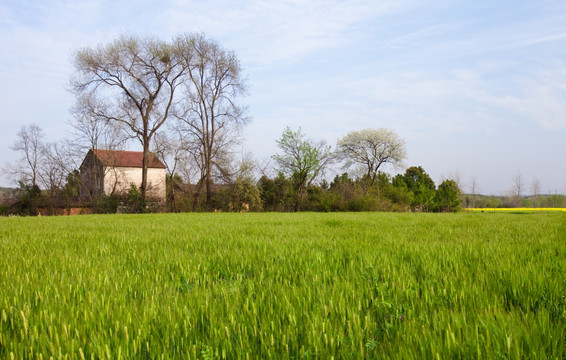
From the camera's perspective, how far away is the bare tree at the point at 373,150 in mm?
49312

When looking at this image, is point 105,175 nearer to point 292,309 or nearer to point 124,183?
point 124,183

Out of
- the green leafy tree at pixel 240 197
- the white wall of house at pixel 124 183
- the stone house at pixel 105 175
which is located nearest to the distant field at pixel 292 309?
the green leafy tree at pixel 240 197

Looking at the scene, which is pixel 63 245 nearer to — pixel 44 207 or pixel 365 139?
pixel 44 207

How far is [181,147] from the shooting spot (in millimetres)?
33750

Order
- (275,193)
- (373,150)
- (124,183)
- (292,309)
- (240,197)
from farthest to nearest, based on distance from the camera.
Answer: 1. (373,150)
2. (124,183)
3. (275,193)
4. (240,197)
5. (292,309)

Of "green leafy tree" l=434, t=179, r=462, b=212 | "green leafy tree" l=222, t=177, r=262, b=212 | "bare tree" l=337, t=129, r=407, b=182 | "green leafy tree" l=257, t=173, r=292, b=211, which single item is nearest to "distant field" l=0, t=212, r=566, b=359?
"green leafy tree" l=222, t=177, r=262, b=212

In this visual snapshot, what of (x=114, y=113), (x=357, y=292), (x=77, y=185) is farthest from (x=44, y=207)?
(x=357, y=292)

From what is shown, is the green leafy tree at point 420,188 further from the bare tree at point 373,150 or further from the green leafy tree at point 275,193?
the green leafy tree at point 275,193

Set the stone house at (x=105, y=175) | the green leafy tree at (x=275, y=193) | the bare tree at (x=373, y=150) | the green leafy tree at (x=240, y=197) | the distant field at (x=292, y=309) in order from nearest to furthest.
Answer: the distant field at (x=292, y=309)
the green leafy tree at (x=240, y=197)
the stone house at (x=105, y=175)
the green leafy tree at (x=275, y=193)
the bare tree at (x=373, y=150)

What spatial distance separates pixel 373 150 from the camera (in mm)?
49719

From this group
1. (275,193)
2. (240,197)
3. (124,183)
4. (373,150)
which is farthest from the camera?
(373,150)

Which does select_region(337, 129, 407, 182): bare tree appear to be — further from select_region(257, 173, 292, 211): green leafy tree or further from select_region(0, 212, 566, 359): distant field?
select_region(0, 212, 566, 359): distant field

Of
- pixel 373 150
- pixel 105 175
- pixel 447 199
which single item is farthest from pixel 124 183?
pixel 447 199

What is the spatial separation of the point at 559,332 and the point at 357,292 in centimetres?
113
